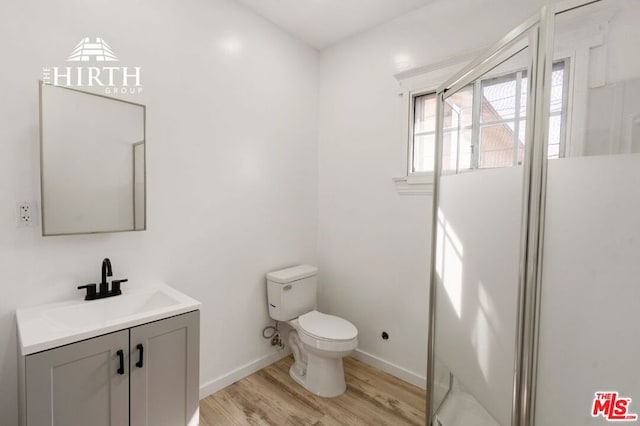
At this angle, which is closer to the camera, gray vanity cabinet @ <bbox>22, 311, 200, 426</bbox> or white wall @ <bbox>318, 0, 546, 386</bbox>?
gray vanity cabinet @ <bbox>22, 311, 200, 426</bbox>

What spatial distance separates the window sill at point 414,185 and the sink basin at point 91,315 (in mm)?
1594

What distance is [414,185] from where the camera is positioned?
2.17 meters

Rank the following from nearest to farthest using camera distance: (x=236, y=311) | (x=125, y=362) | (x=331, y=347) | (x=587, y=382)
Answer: (x=587, y=382)
(x=125, y=362)
(x=331, y=347)
(x=236, y=311)

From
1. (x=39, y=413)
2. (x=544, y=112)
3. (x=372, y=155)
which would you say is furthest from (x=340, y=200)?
(x=39, y=413)

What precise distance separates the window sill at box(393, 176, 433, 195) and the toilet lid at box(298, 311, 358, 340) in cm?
109

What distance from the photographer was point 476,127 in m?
1.37

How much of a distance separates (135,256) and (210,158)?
2.50 feet

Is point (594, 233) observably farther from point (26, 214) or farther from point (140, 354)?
point (26, 214)

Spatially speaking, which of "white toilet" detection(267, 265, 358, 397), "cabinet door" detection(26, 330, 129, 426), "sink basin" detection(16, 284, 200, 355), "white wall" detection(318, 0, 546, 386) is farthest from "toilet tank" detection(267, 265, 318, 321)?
"cabinet door" detection(26, 330, 129, 426)

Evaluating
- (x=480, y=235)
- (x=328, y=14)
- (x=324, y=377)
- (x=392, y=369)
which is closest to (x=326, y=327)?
(x=324, y=377)

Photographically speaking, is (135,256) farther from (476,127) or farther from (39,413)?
(476,127)

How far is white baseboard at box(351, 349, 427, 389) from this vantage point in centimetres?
217

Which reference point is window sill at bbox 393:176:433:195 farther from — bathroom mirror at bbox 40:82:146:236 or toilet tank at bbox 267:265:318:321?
bathroom mirror at bbox 40:82:146:236

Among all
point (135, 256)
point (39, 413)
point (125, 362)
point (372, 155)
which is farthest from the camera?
point (372, 155)
